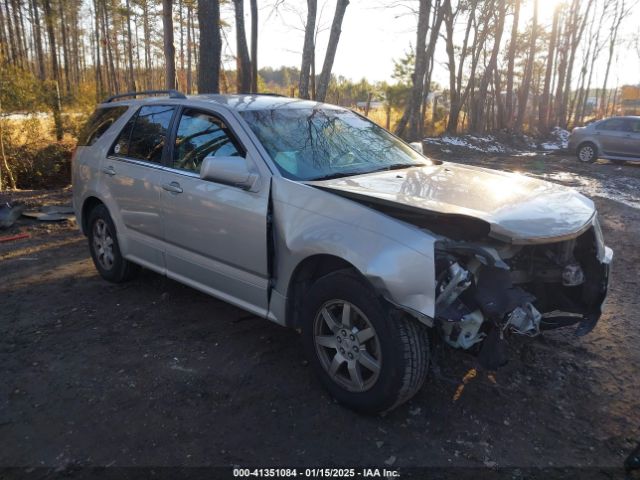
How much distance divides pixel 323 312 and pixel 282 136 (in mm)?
1396

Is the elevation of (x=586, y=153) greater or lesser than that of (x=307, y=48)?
lesser

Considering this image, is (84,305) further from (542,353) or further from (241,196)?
(542,353)

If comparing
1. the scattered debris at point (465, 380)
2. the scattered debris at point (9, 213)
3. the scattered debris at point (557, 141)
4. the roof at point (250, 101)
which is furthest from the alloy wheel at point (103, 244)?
the scattered debris at point (557, 141)

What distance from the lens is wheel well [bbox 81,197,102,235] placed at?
5.21 meters

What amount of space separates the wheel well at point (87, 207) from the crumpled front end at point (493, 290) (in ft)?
12.4

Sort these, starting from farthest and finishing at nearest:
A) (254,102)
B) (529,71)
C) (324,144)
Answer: (529,71), (254,102), (324,144)

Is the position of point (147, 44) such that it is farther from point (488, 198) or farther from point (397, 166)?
point (488, 198)

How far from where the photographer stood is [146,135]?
462 cm

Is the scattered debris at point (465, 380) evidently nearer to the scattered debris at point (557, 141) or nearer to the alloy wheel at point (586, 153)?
the alloy wheel at point (586, 153)

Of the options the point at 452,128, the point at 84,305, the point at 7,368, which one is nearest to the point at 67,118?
the point at 84,305

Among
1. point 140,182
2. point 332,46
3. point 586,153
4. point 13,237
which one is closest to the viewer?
point 140,182

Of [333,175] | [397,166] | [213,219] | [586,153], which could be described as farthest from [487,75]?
[213,219]

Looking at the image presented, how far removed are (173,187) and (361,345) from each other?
2.01m

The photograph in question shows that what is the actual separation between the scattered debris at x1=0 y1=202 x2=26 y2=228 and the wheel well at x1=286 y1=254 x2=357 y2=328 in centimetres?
573
